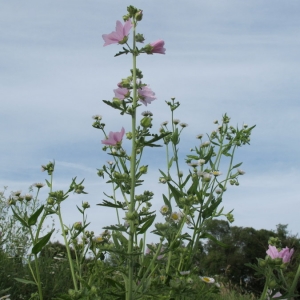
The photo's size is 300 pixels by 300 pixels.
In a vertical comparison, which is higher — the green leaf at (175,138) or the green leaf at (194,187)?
the green leaf at (175,138)

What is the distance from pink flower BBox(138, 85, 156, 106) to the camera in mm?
2506

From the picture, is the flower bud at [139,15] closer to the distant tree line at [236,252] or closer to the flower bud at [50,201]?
the flower bud at [50,201]

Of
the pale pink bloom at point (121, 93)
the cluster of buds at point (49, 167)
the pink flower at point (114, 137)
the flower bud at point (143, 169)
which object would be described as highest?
the pale pink bloom at point (121, 93)

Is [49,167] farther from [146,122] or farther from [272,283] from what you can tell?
[272,283]

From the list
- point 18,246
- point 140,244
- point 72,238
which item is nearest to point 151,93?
point 140,244

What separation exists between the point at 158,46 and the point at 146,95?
0.27 m

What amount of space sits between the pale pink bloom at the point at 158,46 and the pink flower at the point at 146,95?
201 mm

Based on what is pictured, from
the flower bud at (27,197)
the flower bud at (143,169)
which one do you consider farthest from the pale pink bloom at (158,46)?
the flower bud at (27,197)

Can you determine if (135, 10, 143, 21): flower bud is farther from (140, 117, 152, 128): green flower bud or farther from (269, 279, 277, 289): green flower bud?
(269, 279, 277, 289): green flower bud

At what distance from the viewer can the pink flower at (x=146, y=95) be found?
8.22ft

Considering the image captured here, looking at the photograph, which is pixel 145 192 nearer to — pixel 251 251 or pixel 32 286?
pixel 32 286

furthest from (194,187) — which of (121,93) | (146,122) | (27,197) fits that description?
(27,197)

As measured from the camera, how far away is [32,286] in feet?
16.6

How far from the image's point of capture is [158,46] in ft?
8.09
